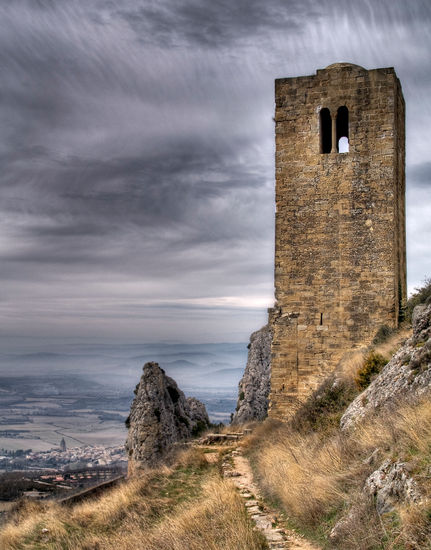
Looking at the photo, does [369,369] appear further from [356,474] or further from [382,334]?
[356,474]

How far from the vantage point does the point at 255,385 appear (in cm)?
2420

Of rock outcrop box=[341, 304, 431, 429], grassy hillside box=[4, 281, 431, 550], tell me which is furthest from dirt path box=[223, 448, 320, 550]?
rock outcrop box=[341, 304, 431, 429]

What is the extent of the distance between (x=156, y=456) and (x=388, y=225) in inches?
388

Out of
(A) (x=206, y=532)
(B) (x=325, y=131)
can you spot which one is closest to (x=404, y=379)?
(A) (x=206, y=532)

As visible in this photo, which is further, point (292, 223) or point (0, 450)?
point (0, 450)

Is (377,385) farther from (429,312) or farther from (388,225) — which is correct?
(388,225)

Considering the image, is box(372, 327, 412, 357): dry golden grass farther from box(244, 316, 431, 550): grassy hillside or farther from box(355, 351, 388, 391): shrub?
box(244, 316, 431, 550): grassy hillside

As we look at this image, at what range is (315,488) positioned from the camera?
662cm

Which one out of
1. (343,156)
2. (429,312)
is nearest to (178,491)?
(429,312)

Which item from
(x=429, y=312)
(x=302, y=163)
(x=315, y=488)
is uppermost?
(x=302, y=163)

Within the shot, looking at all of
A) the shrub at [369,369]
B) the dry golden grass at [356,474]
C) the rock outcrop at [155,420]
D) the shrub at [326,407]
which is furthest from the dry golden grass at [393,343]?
the rock outcrop at [155,420]

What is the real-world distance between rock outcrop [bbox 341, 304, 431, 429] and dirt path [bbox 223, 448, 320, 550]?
180 cm

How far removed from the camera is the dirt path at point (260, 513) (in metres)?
6.25

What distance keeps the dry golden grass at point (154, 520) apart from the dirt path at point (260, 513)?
0.70ft
